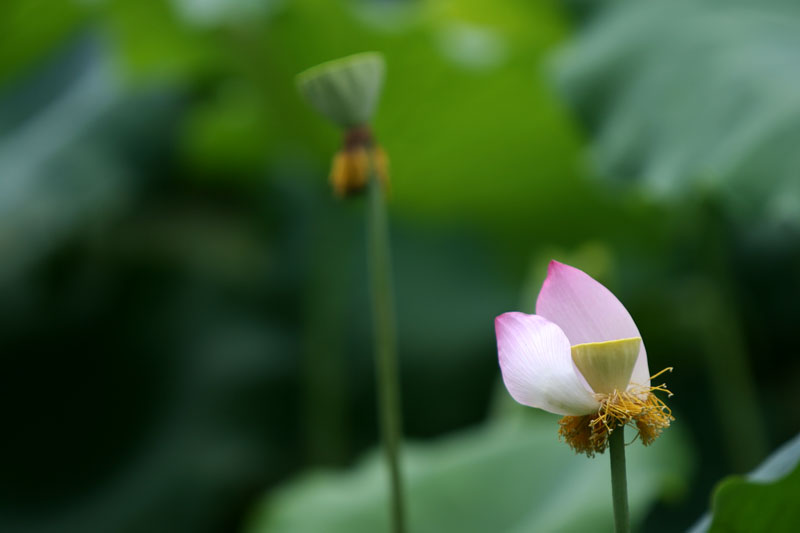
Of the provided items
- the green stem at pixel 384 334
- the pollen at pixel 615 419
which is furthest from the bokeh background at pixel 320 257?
the pollen at pixel 615 419

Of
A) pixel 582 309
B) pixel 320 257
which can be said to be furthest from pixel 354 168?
pixel 320 257

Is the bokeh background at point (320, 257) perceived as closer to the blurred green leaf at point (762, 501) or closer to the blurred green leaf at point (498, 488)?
the blurred green leaf at point (498, 488)

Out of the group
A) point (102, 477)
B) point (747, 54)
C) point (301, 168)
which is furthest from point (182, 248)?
point (747, 54)

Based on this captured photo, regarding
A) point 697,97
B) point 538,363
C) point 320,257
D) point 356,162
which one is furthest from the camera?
point 320,257

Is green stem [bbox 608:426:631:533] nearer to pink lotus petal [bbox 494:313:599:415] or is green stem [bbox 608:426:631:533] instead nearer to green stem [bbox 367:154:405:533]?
pink lotus petal [bbox 494:313:599:415]

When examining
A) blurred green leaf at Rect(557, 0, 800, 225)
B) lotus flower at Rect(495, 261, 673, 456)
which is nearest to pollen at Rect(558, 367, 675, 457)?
lotus flower at Rect(495, 261, 673, 456)

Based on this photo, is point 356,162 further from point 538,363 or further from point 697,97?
point 697,97

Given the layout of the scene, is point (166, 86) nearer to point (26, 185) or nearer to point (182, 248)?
point (182, 248)
